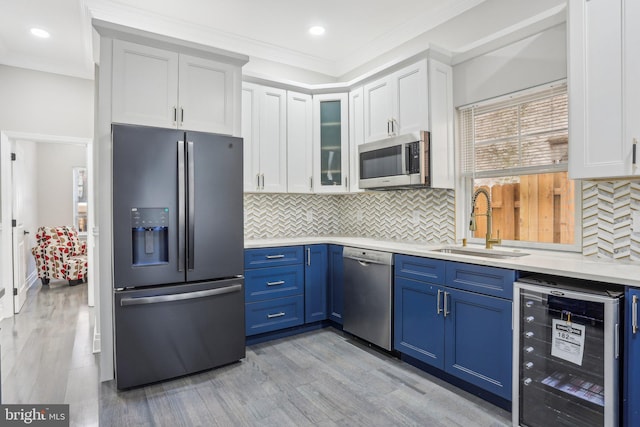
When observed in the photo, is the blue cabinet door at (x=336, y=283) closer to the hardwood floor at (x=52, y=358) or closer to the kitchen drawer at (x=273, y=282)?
the kitchen drawer at (x=273, y=282)

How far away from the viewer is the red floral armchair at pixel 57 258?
5.60 metres

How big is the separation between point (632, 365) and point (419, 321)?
1.25 meters

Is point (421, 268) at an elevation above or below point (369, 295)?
above

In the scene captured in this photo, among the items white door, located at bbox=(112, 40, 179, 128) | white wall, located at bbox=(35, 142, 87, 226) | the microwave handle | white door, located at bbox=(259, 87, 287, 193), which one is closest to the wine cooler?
the microwave handle

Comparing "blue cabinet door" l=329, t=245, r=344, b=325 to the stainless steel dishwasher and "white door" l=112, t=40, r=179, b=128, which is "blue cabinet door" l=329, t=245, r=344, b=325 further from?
"white door" l=112, t=40, r=179, b=128

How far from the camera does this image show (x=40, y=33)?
354cm

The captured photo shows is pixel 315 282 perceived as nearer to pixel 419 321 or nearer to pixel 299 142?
pixel 419 321

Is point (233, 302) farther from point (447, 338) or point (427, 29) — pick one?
point (427, 29)

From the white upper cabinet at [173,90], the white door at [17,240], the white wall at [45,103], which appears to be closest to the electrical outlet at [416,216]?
the white upper cabinet at [173,90]

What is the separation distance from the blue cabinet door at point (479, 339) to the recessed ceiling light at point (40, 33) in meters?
4.25

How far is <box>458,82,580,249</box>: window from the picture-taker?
101 inches

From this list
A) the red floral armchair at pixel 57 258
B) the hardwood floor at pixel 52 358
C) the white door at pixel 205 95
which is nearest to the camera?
the hardwood floor at pixel 52 358

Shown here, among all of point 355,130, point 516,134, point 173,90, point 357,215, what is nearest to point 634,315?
point 516,134

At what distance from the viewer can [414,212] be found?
11.6 feet
